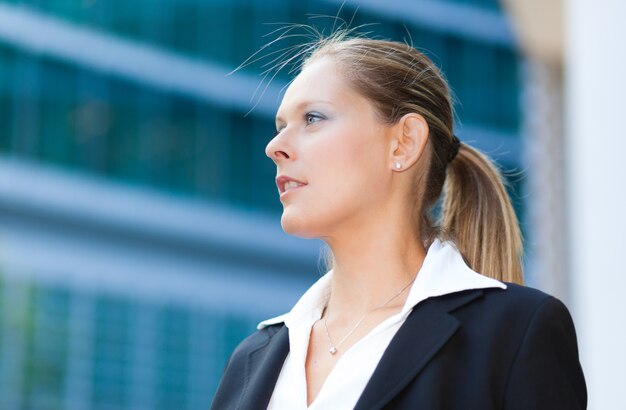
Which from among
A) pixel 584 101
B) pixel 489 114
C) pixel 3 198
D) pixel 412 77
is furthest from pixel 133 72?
pixel 412 77

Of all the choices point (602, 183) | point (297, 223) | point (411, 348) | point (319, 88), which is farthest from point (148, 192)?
point (411, 348)

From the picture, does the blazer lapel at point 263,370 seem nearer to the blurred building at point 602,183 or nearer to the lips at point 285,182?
the lips at point 285,182

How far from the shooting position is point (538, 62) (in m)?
19.3

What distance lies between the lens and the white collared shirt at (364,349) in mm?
2576

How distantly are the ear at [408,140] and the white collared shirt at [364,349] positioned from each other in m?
0.21

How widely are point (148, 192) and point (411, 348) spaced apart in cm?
2236

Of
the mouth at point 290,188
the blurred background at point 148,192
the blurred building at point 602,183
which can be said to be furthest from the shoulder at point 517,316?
the blurred background at point 148,192

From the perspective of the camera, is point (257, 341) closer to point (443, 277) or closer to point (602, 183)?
point (443, 277)

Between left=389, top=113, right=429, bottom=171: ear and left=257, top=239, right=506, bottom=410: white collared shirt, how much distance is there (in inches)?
8.3

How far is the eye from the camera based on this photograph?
281 centimetres

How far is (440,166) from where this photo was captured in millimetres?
3035

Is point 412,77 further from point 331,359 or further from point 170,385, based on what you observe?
point 170,385

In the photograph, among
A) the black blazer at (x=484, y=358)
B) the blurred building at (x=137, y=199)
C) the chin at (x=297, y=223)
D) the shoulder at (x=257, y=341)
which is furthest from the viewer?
the blurred building at (x=137, y=199)

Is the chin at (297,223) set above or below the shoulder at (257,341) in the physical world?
above
